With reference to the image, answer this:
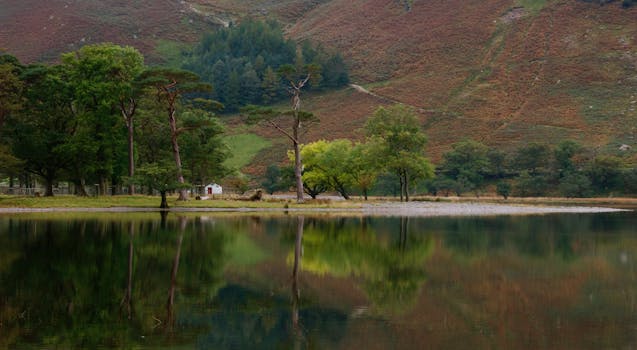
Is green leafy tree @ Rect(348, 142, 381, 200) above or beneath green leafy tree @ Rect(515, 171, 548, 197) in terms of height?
above

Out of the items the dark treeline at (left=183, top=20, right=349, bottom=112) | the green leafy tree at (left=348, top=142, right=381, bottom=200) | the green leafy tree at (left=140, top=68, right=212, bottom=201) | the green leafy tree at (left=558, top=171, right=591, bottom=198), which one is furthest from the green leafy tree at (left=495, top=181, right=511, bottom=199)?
the dark treeline at (left=183, top=20, right=349, bottom=112)

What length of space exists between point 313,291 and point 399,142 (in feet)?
217

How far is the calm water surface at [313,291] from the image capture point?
1366cm

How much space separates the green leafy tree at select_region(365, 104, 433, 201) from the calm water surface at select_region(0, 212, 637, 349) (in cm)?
4670

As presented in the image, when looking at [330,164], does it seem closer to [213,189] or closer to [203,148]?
[203,148]

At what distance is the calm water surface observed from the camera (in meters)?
13.7

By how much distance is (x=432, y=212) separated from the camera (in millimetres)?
65500

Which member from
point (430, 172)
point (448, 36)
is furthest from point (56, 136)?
point (448, 36)

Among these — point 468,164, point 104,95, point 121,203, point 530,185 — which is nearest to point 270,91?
point 468,164

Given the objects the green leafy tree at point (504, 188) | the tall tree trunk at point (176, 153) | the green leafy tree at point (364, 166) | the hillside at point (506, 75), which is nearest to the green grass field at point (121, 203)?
the tall tree trunk at point (176, 153)

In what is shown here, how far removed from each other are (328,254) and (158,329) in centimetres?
1399

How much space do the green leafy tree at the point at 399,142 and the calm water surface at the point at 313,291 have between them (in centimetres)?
4670

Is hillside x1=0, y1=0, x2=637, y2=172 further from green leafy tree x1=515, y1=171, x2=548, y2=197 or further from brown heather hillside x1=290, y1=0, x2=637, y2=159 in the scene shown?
green leafy tree x1=515, y1=171, x2=548, y2=197

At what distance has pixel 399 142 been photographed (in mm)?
84312
